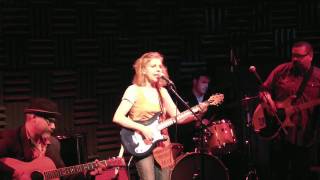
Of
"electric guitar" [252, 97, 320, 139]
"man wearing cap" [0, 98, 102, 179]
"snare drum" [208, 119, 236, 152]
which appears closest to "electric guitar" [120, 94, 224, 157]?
"man wearing cap" [0, 98, 102, 179]

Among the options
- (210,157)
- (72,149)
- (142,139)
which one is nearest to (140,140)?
(142,139)

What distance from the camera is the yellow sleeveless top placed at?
5.46 meters

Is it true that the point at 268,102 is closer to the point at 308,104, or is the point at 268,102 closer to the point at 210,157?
the point at 308,104

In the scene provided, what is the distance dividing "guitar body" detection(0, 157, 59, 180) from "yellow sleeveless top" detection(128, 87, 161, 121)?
3.32ft

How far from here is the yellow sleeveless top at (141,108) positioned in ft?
17.9

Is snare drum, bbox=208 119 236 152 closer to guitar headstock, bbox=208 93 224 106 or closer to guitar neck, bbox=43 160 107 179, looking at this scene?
guitar headstock, bbox=208 93 224 106

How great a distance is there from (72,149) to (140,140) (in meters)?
1.46

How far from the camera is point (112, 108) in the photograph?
26.8 ft

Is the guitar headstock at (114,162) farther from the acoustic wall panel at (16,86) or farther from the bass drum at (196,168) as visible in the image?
the acoustic wall panel at (16,86)

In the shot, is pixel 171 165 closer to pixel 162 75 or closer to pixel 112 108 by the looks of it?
pixel 162 75

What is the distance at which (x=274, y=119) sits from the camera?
6.90m

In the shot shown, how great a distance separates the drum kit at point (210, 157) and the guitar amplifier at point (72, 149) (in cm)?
127

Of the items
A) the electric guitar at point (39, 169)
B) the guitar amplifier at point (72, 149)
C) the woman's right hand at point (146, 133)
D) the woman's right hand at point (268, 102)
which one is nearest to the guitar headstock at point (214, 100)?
the woman's right hand at point (146, 133)

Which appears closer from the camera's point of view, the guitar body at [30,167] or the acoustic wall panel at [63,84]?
the guitar body at [30,167]
